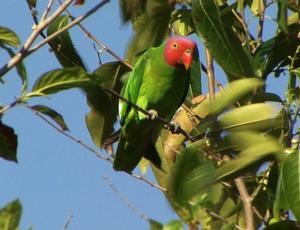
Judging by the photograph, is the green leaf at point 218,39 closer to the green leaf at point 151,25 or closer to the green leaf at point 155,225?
the green leaf at point 151,25

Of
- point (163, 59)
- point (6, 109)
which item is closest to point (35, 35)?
point (6, 109)

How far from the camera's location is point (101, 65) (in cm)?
294

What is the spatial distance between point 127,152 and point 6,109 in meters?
1.89

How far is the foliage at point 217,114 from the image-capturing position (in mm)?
1503

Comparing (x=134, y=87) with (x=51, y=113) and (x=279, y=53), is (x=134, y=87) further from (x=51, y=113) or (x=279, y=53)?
(x=51, y=113)

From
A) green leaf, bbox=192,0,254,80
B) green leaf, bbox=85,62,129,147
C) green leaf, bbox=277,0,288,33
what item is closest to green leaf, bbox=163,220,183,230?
green leaf, bbox=277,0,288,33

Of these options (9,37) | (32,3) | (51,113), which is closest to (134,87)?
(32,3)

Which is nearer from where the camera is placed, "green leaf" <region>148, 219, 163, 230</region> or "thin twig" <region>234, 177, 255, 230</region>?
"green leaf" <region>148, 219, 163, 230</region>

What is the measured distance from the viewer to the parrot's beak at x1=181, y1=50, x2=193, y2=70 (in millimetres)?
3719

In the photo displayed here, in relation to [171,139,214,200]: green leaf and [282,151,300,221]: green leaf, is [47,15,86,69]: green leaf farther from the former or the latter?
[171,139,214,200]: green leaf

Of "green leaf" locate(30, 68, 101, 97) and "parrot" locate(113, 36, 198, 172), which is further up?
"green leaf" locate(30, 68, 101, 97)

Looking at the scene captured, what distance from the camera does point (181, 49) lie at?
3.68 meters

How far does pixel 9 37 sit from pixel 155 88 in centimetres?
206

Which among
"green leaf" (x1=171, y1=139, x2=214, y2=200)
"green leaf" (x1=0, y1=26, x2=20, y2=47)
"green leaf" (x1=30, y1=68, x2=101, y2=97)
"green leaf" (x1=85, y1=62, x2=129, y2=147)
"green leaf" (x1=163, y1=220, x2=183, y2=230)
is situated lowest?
"green leaf" (x1=85, y1=62, x2=129, y2=147)
